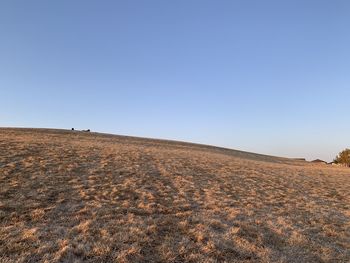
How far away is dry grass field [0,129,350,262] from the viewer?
9.21 metres

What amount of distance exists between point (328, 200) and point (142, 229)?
14.4 metres

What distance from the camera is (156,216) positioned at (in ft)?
41.9

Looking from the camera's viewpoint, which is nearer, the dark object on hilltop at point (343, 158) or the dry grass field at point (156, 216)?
the dry grass field at point (156, 216)

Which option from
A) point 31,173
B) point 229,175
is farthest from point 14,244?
point 229,175

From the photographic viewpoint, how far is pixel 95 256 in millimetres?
8531

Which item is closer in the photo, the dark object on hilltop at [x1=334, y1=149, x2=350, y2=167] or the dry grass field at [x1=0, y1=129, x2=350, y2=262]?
the dry grass field at [x1=0, y1=129, x2=350, y2=262]

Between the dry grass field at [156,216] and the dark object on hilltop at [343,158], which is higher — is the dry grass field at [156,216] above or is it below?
below

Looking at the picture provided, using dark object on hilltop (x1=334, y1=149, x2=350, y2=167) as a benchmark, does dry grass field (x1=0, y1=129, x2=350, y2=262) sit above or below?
below

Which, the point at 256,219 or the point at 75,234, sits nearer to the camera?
the point at 75,234

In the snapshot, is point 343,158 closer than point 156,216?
No

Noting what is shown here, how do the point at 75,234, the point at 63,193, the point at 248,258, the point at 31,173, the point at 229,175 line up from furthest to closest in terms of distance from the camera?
1. the point at 229,175
2. the point at 31,173
3. the point at 63,193
4. the point at 75,234
5. the point at 248,258

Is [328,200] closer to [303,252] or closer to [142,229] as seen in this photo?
[303,252]

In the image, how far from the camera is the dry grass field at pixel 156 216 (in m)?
9.21

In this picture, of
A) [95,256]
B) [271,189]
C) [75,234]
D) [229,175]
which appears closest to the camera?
[95,256]
